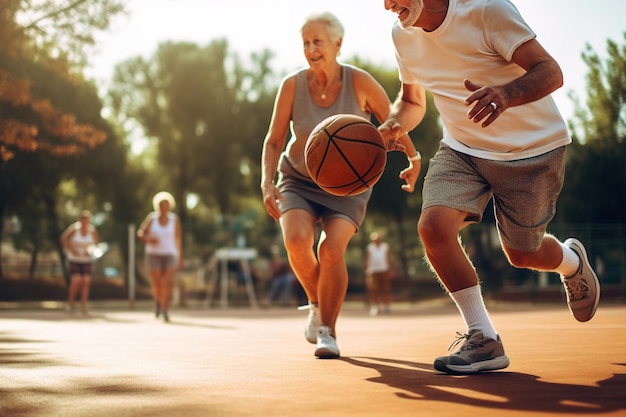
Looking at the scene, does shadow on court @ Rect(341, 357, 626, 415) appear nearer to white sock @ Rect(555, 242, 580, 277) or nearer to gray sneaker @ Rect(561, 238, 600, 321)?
white sock @ Rect(555, 242, 580, 277)

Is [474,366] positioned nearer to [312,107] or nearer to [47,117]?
[312,107]

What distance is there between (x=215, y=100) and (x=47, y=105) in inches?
1084

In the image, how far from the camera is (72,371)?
17.7 feet

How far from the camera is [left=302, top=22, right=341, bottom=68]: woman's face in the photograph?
6480mm

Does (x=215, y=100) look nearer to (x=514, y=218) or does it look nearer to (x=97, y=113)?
(x=97, y=113)

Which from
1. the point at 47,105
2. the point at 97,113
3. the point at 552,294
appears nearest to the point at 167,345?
the point at 47,105

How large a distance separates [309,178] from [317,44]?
92 centimetres

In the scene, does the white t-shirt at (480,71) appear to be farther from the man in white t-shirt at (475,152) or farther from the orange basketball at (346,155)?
the orange basketball at (346,155)

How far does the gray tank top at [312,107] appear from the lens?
6.70 metres

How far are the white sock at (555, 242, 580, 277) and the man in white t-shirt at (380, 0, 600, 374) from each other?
1.54 feet

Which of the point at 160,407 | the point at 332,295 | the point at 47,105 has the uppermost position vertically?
the point at 47,105

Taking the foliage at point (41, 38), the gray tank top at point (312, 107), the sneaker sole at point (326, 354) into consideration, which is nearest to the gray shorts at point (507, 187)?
the sneaker sole at point (326, 354)

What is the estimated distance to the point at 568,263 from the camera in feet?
18.7

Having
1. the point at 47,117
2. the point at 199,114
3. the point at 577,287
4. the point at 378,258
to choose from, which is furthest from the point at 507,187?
the point at 199,114
